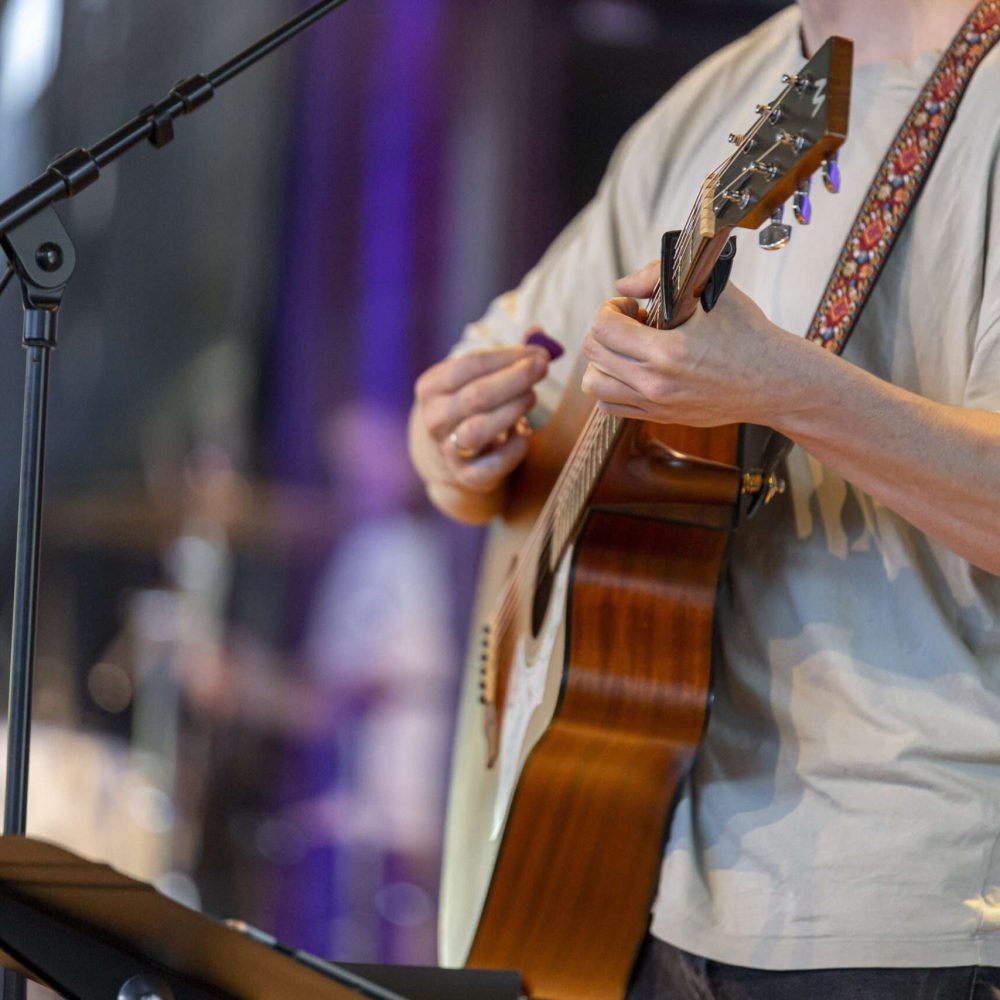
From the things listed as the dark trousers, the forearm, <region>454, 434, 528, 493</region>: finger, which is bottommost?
the dark trousers

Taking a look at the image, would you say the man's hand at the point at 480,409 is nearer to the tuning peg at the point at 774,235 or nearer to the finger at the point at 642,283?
the finger at the point at 642,283

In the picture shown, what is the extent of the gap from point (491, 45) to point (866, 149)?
1.96 meters

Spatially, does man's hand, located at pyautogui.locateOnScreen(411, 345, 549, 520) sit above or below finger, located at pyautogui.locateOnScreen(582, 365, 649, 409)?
above

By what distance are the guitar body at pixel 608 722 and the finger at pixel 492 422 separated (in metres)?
0.06

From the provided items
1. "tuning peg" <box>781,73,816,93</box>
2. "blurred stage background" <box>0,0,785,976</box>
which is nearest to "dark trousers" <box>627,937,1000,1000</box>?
"tuning peg" <box>781,73,816,93</box>

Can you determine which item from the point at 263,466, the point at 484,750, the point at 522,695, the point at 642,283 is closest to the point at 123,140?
the point at 642,283

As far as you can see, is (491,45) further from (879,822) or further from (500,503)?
(879,822)

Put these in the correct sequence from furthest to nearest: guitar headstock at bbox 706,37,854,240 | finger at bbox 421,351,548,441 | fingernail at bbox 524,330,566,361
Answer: fingernail at bbox 524,330,566,361 < finger at bbox 421,351,548,441 < guitar headstock at bbox 706,37,854,240

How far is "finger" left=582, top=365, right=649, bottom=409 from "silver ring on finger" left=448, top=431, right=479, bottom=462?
1.33 feet

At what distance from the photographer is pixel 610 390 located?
838 millimetres

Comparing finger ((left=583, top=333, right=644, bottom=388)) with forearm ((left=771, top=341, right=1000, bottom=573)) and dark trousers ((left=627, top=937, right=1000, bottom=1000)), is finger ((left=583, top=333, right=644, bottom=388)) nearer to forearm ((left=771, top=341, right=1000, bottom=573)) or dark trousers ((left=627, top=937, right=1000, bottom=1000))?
forearm ((left=771, top=341, right=1000, bottom=573))

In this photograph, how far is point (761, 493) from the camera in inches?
38.1

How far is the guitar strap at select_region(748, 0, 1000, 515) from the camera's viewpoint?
98 centimetres

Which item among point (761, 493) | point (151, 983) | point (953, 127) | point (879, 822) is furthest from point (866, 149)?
point (151, 983)
